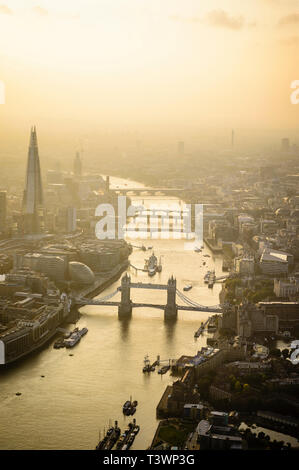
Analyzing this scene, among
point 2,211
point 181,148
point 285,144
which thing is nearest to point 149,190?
point 285,144

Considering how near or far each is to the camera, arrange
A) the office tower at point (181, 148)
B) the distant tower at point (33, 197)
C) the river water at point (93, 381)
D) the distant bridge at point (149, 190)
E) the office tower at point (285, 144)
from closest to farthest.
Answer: the river water at point (93, 381)
the distant tower at point (33, 197)
the office tower at point (285, 144)
the distant bridge at point (149, 190)
the office tower at point (181, 148)

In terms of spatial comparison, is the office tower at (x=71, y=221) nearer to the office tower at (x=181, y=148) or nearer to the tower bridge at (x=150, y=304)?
the tower bridge at (x=150, y=304)

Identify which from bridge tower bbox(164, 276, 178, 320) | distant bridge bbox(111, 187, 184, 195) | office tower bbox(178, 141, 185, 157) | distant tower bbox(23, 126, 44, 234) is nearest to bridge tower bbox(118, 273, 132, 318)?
bridge tower bbox(164, 276, 178, 320)

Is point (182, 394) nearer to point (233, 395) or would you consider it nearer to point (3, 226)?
point (233, 395)

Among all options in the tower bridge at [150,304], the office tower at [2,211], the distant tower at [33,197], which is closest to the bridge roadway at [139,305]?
the tower bridge at [150,304]

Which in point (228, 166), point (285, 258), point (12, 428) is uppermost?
point (228, 166)

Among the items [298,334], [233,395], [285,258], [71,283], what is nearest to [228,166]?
[285,258]

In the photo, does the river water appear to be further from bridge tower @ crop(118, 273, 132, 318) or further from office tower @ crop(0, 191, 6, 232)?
office tower @ crop(0, 191, 6, 232)
